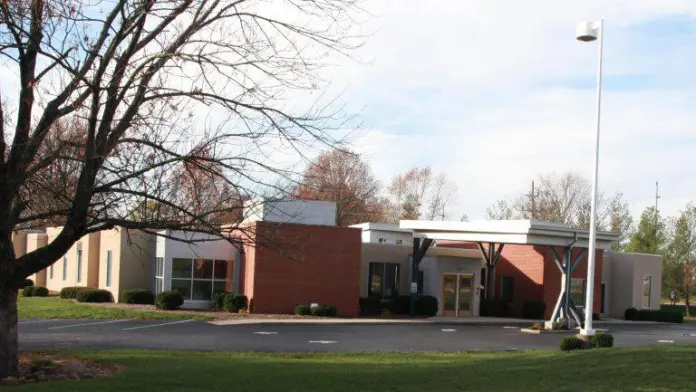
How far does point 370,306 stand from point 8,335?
2415 cm

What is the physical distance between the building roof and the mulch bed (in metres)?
21.0

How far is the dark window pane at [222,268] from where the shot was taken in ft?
115

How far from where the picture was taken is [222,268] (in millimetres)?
35344

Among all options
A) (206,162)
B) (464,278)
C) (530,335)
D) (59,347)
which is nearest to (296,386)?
(206,162)

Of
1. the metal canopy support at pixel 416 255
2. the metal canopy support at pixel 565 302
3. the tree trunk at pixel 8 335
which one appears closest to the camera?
the tree trunk at pixel 8 335

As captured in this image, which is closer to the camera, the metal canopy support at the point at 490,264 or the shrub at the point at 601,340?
the shrub at the point at 601,340

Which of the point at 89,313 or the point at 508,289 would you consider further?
the point at 508,289

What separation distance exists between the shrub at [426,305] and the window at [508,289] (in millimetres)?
6798

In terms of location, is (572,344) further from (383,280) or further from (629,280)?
(629,280)

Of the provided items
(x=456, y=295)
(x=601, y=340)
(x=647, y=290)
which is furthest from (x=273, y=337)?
(x=647, y=290)

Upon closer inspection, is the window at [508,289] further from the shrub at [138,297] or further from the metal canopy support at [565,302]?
the shrub at [138,297]

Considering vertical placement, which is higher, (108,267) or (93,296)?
(108,267)

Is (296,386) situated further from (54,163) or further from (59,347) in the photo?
(59,347)

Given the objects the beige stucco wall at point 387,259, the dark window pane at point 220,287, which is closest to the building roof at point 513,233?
the beige stucco wall at point 387,259
